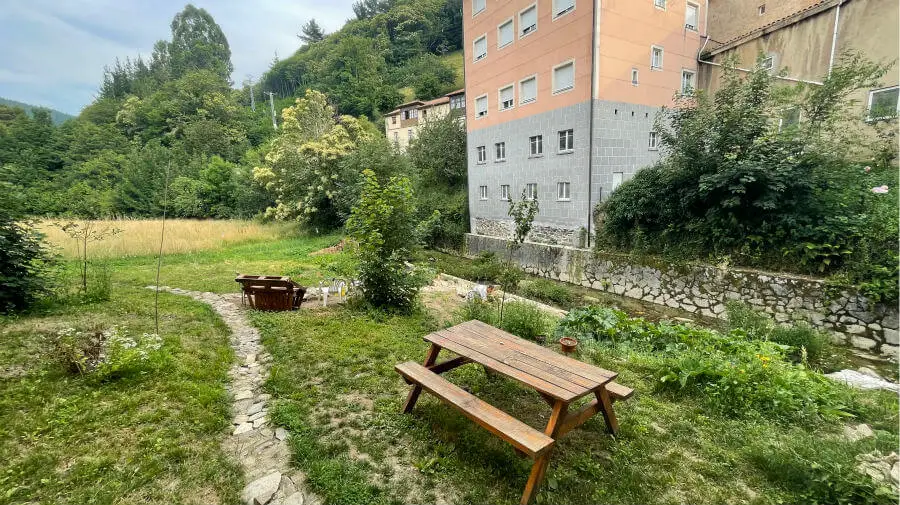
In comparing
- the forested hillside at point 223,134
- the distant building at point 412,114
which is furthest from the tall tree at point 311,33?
the distant building at point 412,114

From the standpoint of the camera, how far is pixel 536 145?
1495cm

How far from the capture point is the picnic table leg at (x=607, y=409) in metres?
2.99

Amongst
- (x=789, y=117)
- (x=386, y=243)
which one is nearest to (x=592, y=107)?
(x=789, y=117)

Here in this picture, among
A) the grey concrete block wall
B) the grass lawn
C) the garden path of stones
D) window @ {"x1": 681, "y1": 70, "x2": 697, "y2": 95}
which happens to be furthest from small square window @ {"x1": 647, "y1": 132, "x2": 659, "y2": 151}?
the garden path of stones

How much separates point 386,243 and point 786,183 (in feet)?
31.5

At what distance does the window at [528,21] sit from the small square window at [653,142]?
664 centimetres

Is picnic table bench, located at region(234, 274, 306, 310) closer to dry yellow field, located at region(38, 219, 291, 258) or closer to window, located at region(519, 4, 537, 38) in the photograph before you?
dry yellow field, located at region(38, 219, 291, 258)

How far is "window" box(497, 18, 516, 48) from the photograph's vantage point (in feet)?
50.6

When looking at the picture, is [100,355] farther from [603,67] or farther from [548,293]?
[603,67]

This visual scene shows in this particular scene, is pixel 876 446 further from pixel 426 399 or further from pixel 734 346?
pixel 426 399

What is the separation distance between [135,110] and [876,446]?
194 feet

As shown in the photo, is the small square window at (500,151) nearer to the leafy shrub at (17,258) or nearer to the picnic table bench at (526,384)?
the picnic table bench at (526,384)

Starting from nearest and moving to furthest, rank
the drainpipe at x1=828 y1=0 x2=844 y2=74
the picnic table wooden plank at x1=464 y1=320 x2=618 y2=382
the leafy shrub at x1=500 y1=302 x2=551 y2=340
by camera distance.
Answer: the picnic table wooden plank at x1=464 y1=320 x2=618 y2=382 → the leafy shrub at x1=500 y1=302 x2=551 y2=340 → the drainpipe at x1=828 y1=0 x2=844 y2=74

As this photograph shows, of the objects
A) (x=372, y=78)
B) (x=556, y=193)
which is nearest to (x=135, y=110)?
(x=372, y=78)
